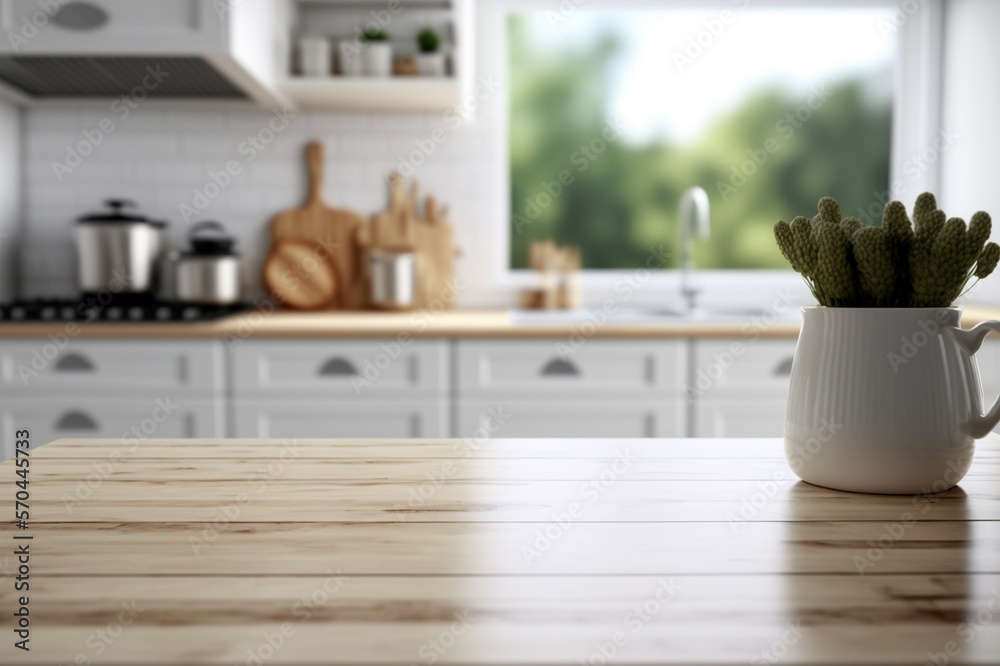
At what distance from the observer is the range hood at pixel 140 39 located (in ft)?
7.61

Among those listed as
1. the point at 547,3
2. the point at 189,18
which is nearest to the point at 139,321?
the point at 189,18

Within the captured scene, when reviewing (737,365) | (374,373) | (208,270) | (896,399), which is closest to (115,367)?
(208,270)

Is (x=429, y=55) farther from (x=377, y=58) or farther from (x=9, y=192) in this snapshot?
(x=9, y=192)

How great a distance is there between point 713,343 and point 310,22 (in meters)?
1.85

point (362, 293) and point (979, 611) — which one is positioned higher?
A: point (362, 293)

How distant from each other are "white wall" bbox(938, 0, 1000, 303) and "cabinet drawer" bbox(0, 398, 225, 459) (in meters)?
2.54

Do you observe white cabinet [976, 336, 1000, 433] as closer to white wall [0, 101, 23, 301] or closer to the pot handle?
the pot handle

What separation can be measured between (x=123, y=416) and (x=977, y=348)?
2243 mm

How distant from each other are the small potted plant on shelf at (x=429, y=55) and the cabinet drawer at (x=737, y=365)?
1272mm

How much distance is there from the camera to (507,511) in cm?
76

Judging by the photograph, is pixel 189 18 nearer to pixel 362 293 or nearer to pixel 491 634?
pixel 362 293

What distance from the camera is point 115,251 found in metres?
2.78

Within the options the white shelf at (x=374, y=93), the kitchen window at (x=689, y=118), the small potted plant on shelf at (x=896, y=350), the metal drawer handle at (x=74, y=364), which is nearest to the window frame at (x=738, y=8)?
the kitchen window at (x=689, y=118)

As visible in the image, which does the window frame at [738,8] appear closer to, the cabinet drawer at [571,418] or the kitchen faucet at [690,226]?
the kitchen faucet at [690,226]
